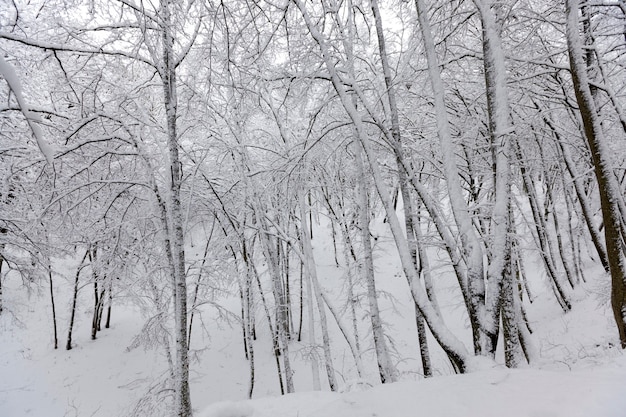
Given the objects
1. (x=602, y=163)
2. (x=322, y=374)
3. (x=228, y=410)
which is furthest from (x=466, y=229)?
(x=322, y=374)

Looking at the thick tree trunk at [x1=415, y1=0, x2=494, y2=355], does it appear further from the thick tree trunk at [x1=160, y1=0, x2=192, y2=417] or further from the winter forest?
the thick tree trunk at [x1=160, y1=0, x2=192, y2=417]

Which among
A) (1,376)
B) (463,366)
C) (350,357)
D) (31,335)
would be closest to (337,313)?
(463,366)

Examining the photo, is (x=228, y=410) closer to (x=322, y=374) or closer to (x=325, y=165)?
(x=325, y=165)

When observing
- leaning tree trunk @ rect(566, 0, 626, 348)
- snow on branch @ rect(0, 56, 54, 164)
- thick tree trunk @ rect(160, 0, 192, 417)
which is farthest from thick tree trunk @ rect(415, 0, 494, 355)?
thick tree trunk @ rect(160, 0, 192, 417)

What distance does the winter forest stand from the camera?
376cm

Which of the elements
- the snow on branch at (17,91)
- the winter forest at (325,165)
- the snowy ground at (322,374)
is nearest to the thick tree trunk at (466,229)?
the winter forest at (325,165)

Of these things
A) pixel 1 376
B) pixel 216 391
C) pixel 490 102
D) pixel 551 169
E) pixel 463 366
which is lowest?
pixel 216 391

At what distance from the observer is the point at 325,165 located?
760cm

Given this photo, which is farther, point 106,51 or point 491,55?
point 106,51

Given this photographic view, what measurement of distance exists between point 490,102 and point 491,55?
53 centimetres

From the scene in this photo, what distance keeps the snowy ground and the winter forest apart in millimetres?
45

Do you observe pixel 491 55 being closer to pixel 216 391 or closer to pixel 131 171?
pixel 131 171

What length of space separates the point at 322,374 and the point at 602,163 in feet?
47.7

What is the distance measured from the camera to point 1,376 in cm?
1430
